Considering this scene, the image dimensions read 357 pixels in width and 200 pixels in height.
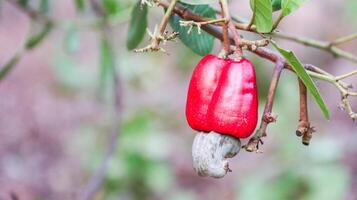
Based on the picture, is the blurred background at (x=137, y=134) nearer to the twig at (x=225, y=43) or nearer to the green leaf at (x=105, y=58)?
the green leaf at (x=105, y=58)

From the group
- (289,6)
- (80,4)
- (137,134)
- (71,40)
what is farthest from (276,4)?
(137,134)

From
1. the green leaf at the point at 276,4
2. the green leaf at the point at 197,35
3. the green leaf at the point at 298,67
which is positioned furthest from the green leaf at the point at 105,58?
the green leaf at the point at 298,67

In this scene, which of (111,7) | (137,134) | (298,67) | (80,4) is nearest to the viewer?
(298,67)

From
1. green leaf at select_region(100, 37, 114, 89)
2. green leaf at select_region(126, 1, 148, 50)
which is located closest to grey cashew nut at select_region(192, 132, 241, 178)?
green leaf at select_region(126, 1, 148, 50)

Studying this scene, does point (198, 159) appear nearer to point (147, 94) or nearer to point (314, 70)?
point (314, 70)

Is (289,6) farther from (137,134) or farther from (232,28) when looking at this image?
(137,134)

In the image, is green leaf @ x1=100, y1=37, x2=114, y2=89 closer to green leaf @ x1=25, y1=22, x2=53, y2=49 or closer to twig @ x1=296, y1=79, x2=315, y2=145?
green leaf @ x1=25, y1=22, x2=53, y2=49

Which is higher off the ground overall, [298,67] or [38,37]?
[298,67]
